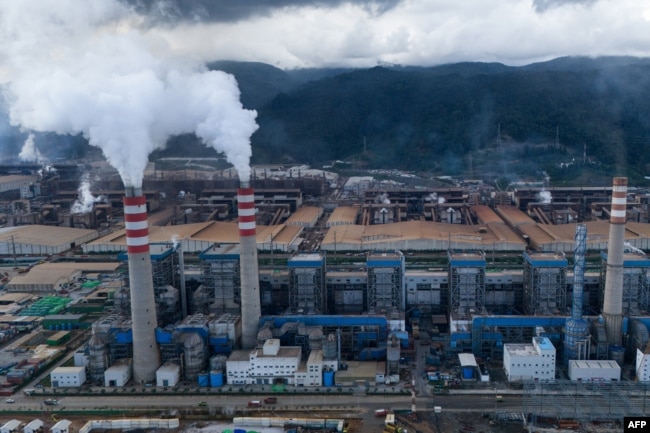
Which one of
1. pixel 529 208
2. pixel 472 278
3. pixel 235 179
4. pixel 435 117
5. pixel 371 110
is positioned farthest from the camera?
pixel 371 110

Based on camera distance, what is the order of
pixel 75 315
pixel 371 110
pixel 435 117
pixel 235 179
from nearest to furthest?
1. pixel 75 315
2. pixel 235 179
3. pixel 435 117
4. pixel 371 110

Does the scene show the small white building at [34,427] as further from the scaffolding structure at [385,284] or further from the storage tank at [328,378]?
the scaffolding structure at [385,284]

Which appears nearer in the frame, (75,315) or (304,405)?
(304,405)

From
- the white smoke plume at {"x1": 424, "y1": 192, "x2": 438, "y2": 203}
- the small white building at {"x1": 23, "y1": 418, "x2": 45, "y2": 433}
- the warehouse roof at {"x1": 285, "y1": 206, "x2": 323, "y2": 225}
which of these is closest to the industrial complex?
the small white building at {"x1": 23, "y1": 418, "x2": 45, "y2": 433}

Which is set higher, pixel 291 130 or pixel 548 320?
pixel 291 130

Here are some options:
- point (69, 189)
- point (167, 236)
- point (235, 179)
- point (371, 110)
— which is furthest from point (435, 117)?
point (167, 236)

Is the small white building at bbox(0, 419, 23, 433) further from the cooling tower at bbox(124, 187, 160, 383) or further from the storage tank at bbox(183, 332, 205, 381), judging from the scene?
the storage tank at bbox(183, 332, 205, 381)

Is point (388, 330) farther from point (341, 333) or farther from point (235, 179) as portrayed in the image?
point (235, 179)

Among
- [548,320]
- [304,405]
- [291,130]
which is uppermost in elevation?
[291,130]
